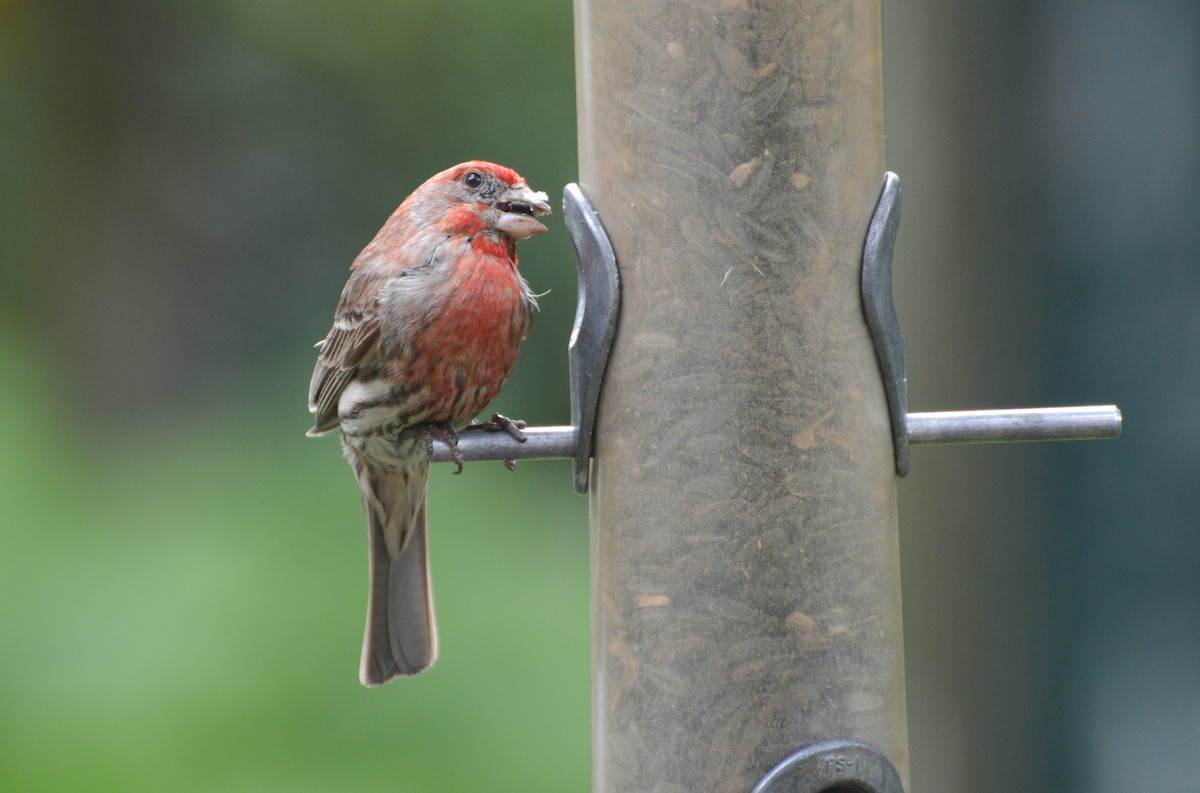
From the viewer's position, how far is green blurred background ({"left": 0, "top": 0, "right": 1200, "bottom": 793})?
5.45 metres

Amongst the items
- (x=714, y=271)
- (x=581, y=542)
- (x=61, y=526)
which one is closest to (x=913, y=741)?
(x=581, y=542)

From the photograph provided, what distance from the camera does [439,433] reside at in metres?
3.92

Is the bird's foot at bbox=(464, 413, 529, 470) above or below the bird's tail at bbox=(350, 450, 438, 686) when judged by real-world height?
above

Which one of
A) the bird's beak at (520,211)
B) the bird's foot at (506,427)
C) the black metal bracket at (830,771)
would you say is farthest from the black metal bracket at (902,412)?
the bird's beak at (520,211)

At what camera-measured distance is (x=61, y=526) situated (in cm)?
591

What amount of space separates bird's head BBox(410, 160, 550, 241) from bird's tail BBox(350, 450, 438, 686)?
639 mm

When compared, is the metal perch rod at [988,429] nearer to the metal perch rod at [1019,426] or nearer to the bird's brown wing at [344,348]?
the metal perch rod at [1019,426]

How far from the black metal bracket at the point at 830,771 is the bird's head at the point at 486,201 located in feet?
5.37

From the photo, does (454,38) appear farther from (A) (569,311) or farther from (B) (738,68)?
(B) (738,68)

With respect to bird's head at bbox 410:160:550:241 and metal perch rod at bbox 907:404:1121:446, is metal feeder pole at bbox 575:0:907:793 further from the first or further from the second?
bird's head at bbox 410:160:550:241

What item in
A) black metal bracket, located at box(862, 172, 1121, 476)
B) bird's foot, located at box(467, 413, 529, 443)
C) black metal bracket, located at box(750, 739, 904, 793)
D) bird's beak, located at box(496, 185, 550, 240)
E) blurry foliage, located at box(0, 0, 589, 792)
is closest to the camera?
black metal bracket, located at box(750, 739, 904, 793)

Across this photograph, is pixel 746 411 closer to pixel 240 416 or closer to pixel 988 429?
pixel 988 429

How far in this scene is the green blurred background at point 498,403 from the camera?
5.45m

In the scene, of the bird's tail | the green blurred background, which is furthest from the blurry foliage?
the bird's tail
